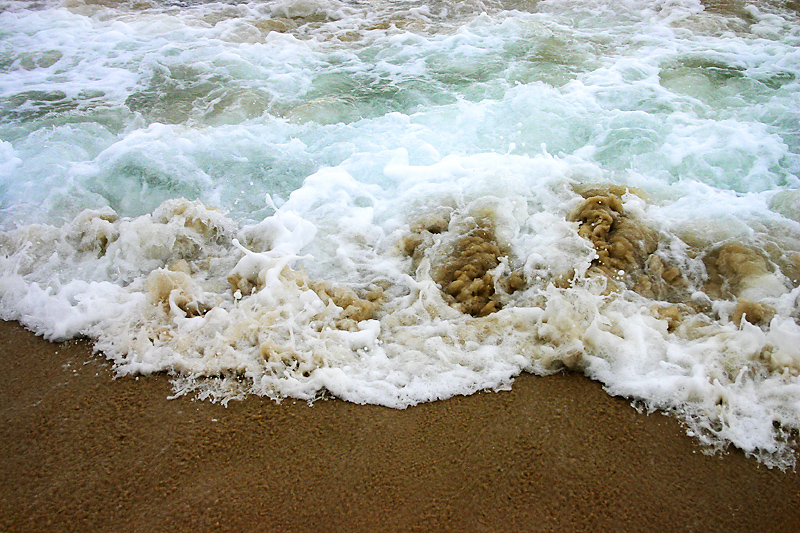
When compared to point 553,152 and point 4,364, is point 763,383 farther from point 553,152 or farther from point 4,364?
point 4,364

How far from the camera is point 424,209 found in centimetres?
412

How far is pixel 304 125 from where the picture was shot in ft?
18.0

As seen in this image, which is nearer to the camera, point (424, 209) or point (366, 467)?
point (366, 467)

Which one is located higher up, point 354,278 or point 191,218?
point 191,218

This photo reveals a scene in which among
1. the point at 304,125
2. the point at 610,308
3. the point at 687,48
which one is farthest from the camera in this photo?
the point at 687,48

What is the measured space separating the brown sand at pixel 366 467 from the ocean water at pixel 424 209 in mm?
149

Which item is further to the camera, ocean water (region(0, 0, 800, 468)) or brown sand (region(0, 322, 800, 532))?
ocean water (region(0, 0, 800, 468))

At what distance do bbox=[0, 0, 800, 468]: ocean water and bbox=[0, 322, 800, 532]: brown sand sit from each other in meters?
0.15

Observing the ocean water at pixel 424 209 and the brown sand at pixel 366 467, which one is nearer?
the brown sand at pixel 366 467

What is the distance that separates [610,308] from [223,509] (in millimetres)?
2330

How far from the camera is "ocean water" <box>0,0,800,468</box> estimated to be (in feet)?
8.86

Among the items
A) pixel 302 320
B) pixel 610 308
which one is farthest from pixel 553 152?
pixel 302 320

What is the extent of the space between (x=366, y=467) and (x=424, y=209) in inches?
92.4

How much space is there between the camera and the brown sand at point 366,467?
2053mm
